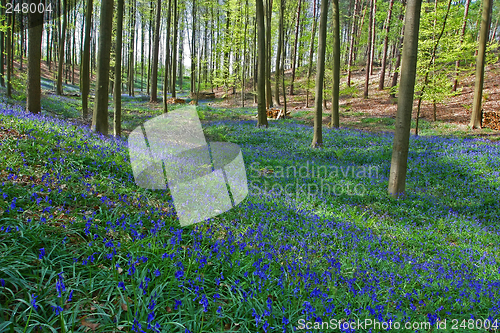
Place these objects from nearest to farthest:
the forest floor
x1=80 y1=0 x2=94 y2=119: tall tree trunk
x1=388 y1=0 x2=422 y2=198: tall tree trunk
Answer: x1=388 y1=0 x2=422 y2=198: tall tree trunk
x1=80 y1=0 x2=94 y2=119: tall tree trunk
the forest floor

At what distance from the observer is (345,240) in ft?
15.9

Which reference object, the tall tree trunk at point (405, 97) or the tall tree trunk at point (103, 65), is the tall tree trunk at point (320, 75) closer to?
the tall tree trunk at point (405, 97)

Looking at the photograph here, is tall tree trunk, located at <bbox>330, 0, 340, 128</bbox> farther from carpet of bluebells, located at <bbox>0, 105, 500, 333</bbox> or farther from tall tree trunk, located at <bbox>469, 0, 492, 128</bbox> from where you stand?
carpet of bluebells, located at <bbox>0, 105, 500, 333</bbox>

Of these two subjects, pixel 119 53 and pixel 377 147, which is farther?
pixel 377 147

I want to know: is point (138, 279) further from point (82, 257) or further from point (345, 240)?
point (345, 240)

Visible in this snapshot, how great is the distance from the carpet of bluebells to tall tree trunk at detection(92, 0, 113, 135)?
1.66m

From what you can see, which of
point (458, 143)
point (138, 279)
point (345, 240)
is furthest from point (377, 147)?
point (138, 279)

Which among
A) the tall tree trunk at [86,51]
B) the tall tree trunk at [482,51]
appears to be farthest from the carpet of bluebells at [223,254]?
the tall tree trunk at [482,51]

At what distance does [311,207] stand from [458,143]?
10.6m

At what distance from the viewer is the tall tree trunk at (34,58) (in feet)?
28.9

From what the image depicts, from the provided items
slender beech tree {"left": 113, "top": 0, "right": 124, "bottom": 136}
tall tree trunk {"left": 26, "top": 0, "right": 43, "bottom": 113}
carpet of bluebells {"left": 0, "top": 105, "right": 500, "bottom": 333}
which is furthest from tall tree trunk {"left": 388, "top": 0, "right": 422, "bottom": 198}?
tall tree trunk {"left": 26, "top": 0, "right": 43, "bottom": 113}

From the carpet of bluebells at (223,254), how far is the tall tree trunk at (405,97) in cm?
56

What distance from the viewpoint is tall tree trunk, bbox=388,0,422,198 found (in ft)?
22.9

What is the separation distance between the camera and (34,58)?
923cm
